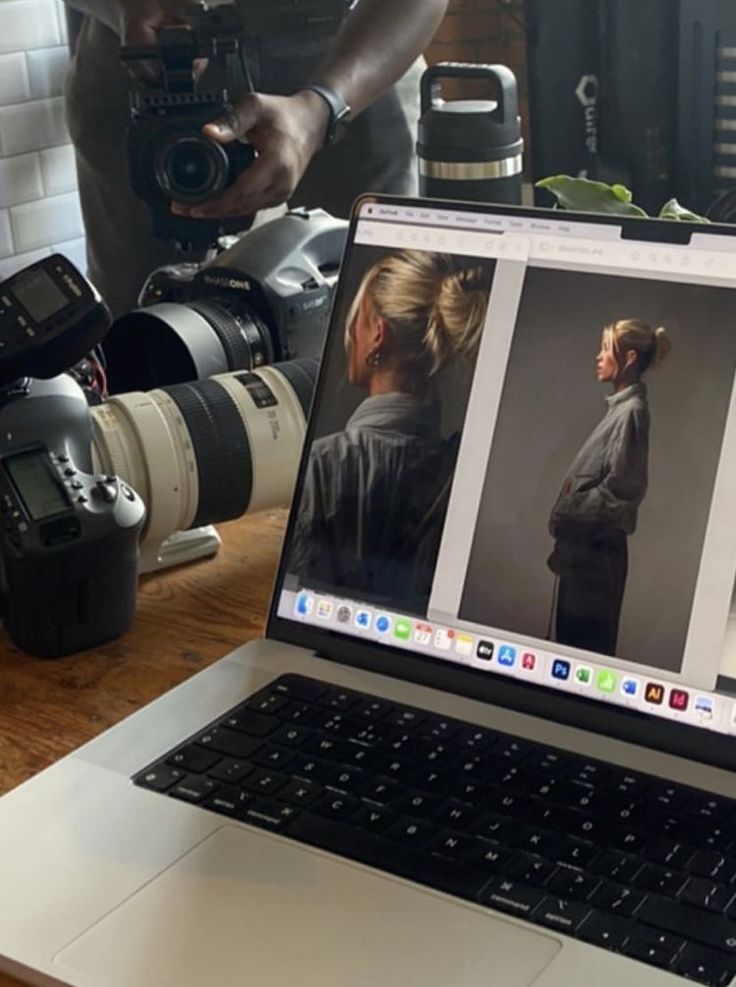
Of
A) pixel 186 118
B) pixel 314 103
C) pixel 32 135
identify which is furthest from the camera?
pixel 32 135

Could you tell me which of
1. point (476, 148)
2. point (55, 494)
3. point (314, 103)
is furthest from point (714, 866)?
point (314, 103)

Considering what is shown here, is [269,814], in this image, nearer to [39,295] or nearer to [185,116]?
[39,295]

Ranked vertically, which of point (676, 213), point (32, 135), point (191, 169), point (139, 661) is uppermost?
point (676, 213)

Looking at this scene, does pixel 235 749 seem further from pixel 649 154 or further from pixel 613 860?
pixel 649 154

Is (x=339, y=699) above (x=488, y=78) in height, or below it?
below

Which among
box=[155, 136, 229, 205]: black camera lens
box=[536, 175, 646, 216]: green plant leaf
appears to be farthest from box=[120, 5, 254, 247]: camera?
box=[536, 175, 646, 216]: green plant leaf

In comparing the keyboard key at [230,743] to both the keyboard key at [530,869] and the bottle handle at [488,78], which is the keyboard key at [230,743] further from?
the bottle handle at [488,78]

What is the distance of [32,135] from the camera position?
103 inches

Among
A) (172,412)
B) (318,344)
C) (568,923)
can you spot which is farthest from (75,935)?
(318,344)

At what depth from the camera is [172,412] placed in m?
1.00

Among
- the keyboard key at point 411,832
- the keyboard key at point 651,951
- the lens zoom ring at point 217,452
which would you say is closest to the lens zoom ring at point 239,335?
the lens zoom ring at point 217,452

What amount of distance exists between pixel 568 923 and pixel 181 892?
0.53ft

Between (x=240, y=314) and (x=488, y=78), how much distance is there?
0.27m

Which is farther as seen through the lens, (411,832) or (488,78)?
(488,78)
